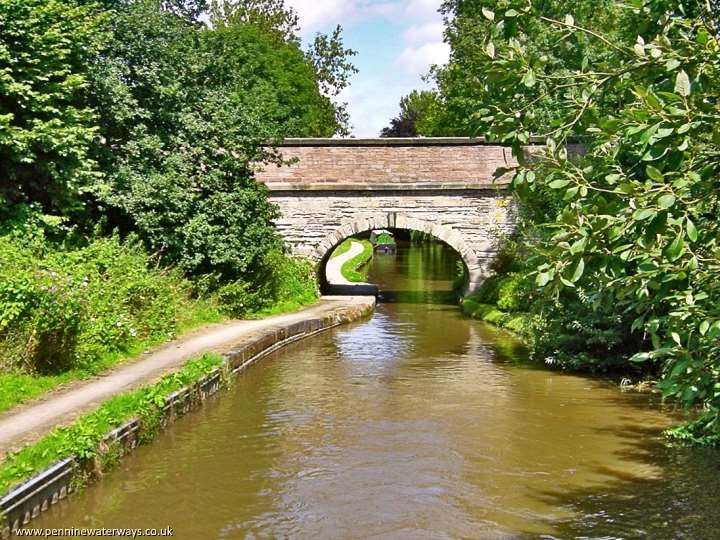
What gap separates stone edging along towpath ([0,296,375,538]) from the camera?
664cm

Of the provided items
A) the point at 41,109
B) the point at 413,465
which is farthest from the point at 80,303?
the point at 413,465

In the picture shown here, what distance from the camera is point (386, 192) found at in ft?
73.2

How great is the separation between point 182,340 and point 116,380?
3.51m

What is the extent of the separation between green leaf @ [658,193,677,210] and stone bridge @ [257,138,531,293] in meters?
18.8

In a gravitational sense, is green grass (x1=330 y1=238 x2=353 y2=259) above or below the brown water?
above

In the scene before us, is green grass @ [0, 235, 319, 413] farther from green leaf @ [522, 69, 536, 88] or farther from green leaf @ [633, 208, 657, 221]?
green leaf @ [633, 208, 657, 221]

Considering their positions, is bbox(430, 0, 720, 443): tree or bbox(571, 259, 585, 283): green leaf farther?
bbox(571, 259, 585, 283): green leaf

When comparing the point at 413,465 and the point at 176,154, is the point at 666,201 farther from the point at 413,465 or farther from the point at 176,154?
the point at 176,154

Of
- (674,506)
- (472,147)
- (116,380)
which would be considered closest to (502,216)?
(472,147)

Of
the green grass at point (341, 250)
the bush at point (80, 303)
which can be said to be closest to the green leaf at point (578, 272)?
the bush at point (80, 303)

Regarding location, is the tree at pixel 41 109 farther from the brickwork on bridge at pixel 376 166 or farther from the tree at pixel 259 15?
the tree at pixel 259 15

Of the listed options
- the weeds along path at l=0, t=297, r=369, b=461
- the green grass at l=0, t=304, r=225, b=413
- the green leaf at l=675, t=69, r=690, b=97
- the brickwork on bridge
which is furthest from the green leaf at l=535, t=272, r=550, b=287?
the brickwork on bridge

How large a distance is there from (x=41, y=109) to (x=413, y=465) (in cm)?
885

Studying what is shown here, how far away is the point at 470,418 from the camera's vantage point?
10555 mm
